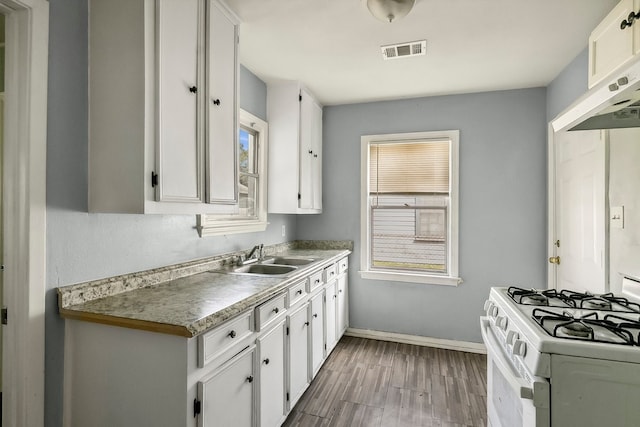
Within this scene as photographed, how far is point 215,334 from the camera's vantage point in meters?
1.35

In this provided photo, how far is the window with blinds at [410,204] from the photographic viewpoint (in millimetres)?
3428

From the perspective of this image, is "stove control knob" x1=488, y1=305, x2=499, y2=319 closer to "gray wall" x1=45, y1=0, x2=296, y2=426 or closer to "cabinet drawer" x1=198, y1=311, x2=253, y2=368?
"cabinet drawer" x1=198, y1=311, x2=253, y2=368

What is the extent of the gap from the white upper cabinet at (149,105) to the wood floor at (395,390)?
1648 millimetres

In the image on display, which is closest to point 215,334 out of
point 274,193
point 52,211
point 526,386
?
point 52,211

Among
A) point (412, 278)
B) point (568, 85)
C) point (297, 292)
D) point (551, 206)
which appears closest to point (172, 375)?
point (297, 292)

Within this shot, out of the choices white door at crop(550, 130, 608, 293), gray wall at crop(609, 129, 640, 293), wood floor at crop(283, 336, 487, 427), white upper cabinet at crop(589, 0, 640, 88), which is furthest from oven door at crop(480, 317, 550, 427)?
white upper cabinet at crop(589, 0, 640, 88)

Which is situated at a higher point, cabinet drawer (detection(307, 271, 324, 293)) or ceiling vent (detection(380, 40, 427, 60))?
ceiling vent (detection(380, 40, 427, 60))

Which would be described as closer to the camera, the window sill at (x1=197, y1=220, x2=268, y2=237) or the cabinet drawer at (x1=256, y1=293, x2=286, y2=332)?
the cabinet drawer at (x1=256, y1=293, x2=286, y2=332)

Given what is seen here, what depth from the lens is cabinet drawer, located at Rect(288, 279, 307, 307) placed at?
2113mm

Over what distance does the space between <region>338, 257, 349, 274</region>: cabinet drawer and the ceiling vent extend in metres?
1.91

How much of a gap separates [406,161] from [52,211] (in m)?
3.03

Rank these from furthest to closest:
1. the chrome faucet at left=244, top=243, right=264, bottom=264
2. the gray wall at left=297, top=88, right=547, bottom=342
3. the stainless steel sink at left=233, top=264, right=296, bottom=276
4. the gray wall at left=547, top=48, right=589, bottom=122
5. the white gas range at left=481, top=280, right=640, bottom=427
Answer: the gray wall at left=297, top=88, right=547, bottom=342 → the chrome faucet at left=244, top=243, right=264, bottom=264 → the stainless steel sink at left=233, top=264, right=296, bottom=276 → the gray wall at left=547, top=48, right=589, bottom=122 → the white gas range at left=481, top=280, right=640, bottom=427

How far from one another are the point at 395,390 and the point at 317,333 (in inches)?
28.8

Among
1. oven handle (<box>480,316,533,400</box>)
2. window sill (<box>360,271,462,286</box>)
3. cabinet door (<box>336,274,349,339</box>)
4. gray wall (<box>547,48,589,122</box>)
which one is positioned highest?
gray wall (<box>547,48,589,122</box>)
